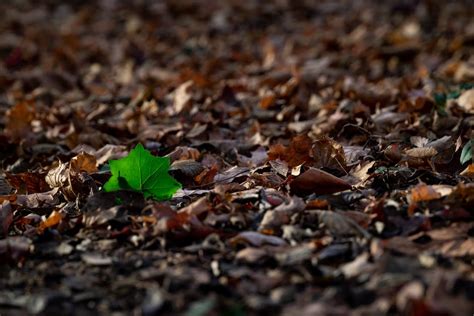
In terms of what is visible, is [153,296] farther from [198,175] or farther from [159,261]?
[198,175]

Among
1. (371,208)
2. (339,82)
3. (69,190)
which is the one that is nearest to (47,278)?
(69,190)

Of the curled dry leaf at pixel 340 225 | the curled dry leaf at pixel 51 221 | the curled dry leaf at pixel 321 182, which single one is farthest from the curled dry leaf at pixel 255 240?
the curled dry leaf at pixel 51 221

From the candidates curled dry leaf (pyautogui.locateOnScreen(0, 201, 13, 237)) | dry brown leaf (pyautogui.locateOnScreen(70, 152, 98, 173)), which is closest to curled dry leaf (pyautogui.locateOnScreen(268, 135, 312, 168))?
dry brown leaf (pyautogui.locateOnScreen(70, 152, 98, 173))

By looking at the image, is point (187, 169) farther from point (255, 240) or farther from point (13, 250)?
point (13, 250)

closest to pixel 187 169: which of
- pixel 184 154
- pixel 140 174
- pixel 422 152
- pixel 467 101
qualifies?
pixel 184 154

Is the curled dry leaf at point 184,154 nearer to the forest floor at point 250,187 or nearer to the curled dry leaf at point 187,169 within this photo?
the forest floor at point 250,187

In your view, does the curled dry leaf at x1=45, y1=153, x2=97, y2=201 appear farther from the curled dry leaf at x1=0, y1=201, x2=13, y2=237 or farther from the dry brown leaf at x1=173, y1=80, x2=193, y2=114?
the dry brown leaf at x1=173, y1=80, x2=193, y2=114

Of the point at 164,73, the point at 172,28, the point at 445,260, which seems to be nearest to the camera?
the point at 445,260
